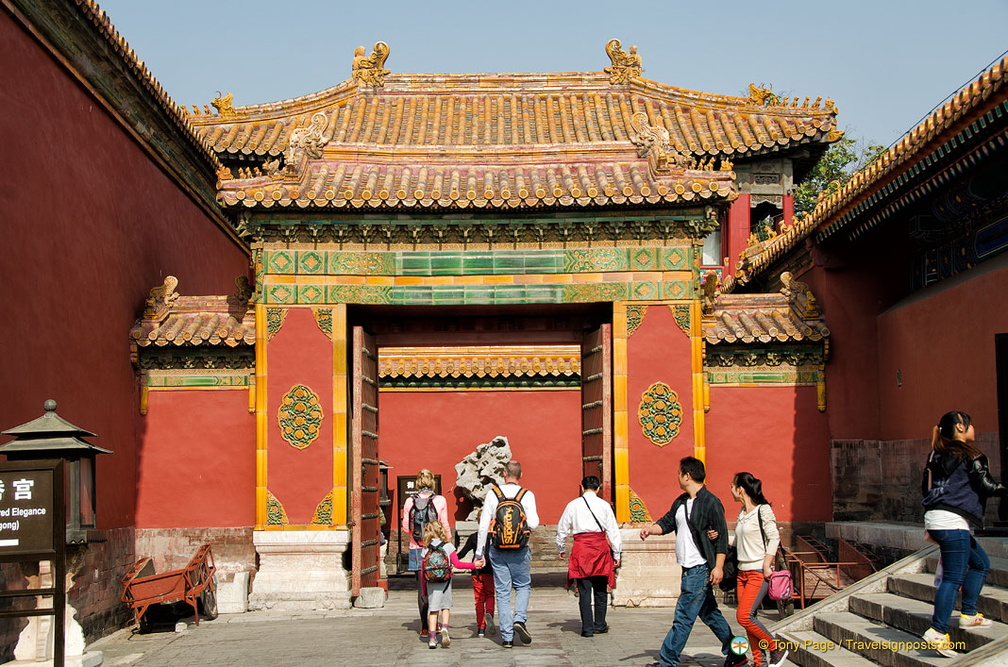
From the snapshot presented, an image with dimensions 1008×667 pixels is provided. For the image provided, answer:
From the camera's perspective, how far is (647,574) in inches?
506

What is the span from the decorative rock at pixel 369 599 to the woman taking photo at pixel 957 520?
701 centimetres

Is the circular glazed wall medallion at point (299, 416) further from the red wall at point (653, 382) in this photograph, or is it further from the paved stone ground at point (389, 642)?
the red wall at point (653, 382)

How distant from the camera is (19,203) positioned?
417 inches

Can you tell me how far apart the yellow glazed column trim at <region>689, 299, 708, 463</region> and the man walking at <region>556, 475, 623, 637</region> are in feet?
10.2

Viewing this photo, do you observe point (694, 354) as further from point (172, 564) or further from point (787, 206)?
point (787, 206)

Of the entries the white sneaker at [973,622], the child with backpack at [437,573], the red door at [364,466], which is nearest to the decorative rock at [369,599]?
the red door at [364,466]

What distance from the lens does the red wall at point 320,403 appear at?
13.2m

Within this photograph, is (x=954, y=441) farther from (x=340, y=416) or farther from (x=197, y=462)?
(x=197, y=462)

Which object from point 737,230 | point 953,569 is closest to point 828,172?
point 737,230

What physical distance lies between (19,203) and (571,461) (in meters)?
11.7

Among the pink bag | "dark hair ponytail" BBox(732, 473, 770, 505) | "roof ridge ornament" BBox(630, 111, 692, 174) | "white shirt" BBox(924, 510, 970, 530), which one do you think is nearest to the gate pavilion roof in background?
"roof ridge ornament" BBox(630, 111, 692, 174)

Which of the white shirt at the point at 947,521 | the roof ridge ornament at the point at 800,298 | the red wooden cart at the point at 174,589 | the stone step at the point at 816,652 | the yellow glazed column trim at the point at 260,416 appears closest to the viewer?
the white shirt at the point at 947,521

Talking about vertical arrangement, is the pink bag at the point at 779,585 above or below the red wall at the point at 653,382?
below

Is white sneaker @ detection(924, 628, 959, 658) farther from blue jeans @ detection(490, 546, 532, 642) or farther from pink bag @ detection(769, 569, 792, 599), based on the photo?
blue jeans @ detection(490, 546, 532, 642)
